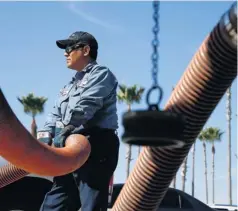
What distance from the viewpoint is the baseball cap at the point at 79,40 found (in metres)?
4.33

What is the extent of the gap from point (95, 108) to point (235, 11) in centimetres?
178

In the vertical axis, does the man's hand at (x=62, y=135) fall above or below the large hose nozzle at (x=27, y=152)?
above

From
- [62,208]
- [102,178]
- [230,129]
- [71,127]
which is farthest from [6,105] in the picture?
[230,129]

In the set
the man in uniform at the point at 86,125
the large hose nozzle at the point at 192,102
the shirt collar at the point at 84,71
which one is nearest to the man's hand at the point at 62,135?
the man in uniform at the point at 86,125

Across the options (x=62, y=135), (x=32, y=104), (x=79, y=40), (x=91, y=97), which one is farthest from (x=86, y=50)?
(x=32, y=104)

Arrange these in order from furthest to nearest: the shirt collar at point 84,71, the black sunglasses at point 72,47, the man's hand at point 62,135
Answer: the black sunglasses at point 72,47
the shirt collar at point 84,71
the man's hand at point 62,135

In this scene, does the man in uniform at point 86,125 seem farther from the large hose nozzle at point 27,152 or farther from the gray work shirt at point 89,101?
the large hose nozzle at point 27,152

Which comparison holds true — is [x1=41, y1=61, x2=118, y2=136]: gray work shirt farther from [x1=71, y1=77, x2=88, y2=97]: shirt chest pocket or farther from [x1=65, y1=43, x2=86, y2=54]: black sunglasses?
[x1=65, y1=43, x2=86, y2=54]: black sunglasses

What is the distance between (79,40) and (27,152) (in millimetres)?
1987

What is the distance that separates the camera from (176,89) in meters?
2.57

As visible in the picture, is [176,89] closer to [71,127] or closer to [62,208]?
[71,127]

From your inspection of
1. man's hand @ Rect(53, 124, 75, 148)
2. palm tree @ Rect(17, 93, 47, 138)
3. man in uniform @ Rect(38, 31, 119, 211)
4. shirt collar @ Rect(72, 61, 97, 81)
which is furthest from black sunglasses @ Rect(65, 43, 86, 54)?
palm tree @ Rect(17, 93, 47, 138)

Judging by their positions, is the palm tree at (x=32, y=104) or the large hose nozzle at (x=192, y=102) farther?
the palm tree at (x=32, y=104)

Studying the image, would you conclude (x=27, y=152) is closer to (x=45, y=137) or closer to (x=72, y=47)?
(x=45, y=137)
